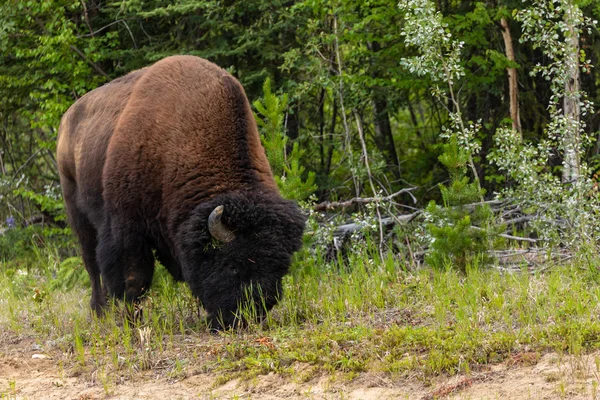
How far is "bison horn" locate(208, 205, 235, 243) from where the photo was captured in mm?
5965

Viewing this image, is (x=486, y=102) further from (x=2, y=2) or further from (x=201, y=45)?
(x=2, y=2)

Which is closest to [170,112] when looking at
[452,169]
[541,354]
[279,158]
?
[279,158]

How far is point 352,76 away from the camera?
34.3 ft

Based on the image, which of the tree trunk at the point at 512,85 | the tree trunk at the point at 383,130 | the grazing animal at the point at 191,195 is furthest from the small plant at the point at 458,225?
the tree trunk at the point at 383,130

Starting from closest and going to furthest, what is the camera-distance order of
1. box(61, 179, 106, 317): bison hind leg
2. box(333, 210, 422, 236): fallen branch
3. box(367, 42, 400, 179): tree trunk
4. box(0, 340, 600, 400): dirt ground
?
box(0, 340, 600, 400): dirt ground
box(61, 179, 106, 317): bison hind leg
box(333, 210, 422, 236): fallen branch
box(367, 42, 400, 179): tree trunk

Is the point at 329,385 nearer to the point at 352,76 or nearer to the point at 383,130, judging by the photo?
the point at 352,76

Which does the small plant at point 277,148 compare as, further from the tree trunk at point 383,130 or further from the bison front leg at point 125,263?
the tree trunk at point 383,130

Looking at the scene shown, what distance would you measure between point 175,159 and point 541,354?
3.26 metres

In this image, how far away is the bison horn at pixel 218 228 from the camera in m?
5.96

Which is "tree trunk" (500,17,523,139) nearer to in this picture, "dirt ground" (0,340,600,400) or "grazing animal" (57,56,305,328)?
"grazing animal" (57,56,305,328)

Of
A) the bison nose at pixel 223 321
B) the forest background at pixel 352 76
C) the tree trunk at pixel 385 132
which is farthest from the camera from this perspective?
the tree trunk at pixel 385 132

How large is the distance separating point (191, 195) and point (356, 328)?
5.80 feet

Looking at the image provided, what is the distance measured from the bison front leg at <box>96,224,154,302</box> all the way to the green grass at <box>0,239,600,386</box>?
0.20 metres

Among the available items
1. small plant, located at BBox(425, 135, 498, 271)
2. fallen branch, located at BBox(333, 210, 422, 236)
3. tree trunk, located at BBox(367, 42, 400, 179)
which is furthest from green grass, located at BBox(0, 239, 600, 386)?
tree trunk, located at BBox(367, 42, 400, 179)
